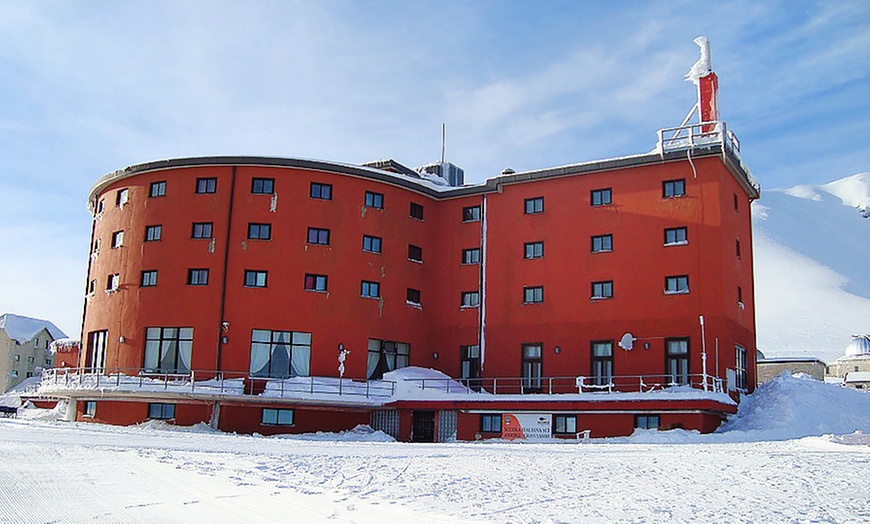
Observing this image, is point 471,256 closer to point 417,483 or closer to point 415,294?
point 415,294

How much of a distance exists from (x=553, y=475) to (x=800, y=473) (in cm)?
412

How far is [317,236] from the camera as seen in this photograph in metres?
35.3

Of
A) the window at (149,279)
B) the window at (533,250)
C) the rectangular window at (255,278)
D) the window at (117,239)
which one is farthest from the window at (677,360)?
the window at (117,239)

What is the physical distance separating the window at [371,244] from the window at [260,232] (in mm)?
4001

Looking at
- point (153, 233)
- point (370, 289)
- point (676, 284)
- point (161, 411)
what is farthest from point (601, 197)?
point (161, 411)

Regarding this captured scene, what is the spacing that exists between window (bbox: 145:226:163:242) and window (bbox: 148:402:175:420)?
23.0 feet

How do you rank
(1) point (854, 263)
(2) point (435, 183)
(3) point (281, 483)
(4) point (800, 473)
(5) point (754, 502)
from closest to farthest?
(5) point (754, 502)
(3) point (281, 483)
(4) point (800, 473)
(2) point (435, 183)
(1) point (854, 263)

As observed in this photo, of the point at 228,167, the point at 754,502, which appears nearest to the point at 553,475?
the point at 754,502

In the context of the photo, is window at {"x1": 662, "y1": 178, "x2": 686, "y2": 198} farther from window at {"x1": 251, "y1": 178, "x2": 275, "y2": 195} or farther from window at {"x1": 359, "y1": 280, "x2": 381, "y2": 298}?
window at {"x1": 251, "y1": 178, "x2": 275, "y2": 195}

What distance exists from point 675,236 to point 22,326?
84874 millimetres

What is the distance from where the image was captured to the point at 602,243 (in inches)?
1337

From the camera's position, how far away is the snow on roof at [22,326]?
308ft

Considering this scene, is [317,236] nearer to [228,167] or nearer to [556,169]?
[228,167]

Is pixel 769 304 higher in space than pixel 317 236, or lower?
higher
